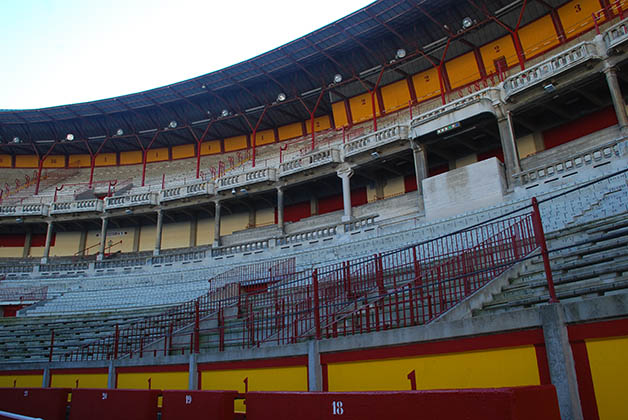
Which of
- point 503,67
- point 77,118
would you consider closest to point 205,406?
point 503,67

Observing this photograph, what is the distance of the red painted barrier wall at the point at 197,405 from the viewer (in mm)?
6473

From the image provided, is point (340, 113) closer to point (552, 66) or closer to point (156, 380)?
point (552, 66)

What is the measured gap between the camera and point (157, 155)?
45.1 metres

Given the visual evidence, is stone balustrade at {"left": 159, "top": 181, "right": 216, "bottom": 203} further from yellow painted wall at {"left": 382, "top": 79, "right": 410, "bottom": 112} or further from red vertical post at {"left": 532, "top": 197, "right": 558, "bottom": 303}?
red vertical post at {"left": 532, "top": 197, "right": 558, "bottom": 303}

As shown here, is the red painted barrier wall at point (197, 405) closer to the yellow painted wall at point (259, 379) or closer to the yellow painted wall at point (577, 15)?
the yellow painted wall at point (259, 379)

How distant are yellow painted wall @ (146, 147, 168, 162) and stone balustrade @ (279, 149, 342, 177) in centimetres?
1798

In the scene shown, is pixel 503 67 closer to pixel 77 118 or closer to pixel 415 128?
pixel 415 128

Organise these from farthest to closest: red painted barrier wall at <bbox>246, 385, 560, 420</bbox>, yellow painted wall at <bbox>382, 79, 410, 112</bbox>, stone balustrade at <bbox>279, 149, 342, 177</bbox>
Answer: yellow painted wall at <bbox>382, 79, 410, 112</bbox>, stone balustrade at <bbox>279, 149, 342, 177</bbox>, red painted barrier wall at <bbox>246, 385, 560, 420</bbox>

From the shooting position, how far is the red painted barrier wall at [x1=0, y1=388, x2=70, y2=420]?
9336 millimetres

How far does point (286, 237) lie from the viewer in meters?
28.6

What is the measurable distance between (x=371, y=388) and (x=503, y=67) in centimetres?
2728

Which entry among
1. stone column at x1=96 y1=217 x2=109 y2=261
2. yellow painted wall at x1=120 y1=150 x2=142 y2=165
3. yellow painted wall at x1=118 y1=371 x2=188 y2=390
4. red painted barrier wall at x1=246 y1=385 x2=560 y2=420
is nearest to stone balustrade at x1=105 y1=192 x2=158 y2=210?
stone column at x1=96 y1=217 x2=109 y2=261

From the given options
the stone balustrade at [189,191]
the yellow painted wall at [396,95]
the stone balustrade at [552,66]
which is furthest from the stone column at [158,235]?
the stone balustrade at [552,66]

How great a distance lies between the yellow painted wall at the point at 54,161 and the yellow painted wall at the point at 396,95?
33.4 meters
